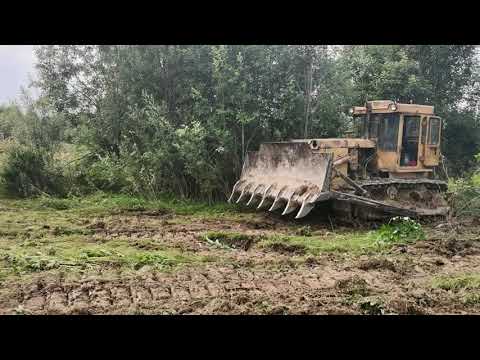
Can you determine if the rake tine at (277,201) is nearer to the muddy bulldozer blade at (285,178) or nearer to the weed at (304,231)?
the muddy bulldozer blade at (285,178)

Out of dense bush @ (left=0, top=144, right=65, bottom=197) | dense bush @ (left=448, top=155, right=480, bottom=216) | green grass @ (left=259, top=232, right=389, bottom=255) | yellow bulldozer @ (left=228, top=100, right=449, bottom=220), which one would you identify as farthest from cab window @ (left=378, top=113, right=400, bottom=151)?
dense bush @ (left=0, top=144, right=65, bottom=197)

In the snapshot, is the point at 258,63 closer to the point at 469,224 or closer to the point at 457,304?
the point at 469,224

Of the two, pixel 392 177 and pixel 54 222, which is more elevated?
pixel 392 177

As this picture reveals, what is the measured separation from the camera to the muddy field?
5129 mm

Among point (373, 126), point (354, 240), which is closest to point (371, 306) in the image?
point (354, 240)

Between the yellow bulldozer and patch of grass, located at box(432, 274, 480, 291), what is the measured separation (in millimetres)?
3350

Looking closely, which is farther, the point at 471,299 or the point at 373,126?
the point at 373,126

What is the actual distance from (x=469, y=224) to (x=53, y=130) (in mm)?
10432

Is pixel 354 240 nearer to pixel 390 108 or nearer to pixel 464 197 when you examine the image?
pixel 390 108

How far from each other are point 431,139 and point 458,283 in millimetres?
5900

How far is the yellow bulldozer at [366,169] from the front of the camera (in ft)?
31.9

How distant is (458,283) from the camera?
19.6ft
